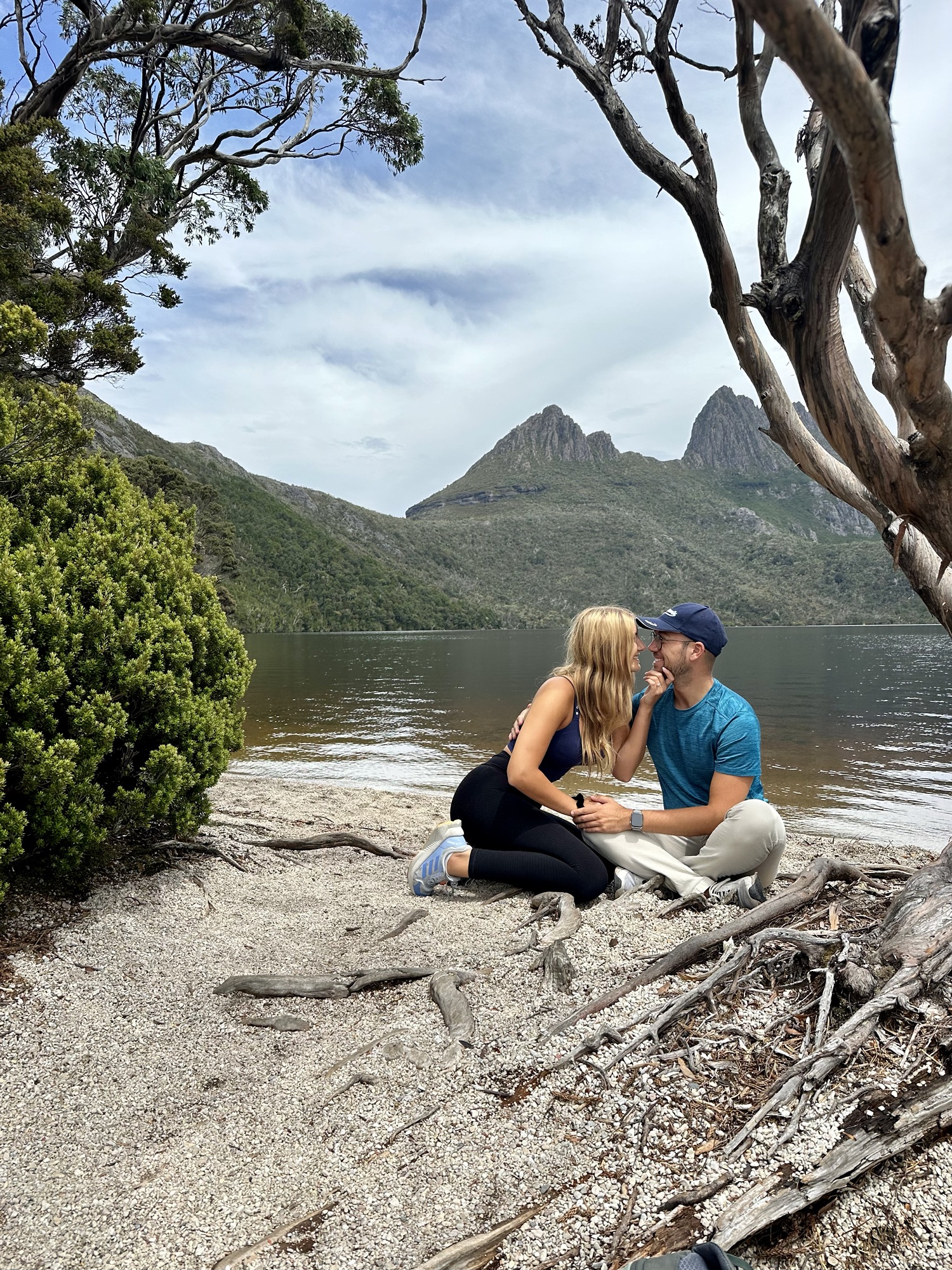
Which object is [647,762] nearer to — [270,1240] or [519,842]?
[519,842]

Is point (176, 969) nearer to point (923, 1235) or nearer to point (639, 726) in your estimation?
point (639, 726)

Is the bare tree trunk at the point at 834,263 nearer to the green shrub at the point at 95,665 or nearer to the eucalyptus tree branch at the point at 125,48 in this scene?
the green shrub at the point at 95,665

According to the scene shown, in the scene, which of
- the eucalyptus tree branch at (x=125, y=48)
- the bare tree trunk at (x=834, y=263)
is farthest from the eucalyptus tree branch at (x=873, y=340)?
the eucalyptus tree branch at (x=125, y=48)

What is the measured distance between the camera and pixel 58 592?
4309mm

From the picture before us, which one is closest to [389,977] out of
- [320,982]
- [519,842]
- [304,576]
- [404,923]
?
[320,982]

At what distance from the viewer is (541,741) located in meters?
4.33

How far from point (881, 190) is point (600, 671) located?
2919mm

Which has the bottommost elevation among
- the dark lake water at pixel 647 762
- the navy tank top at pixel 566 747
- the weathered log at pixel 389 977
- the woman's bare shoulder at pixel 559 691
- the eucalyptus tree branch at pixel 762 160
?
the dark lake water at pixel 647 762

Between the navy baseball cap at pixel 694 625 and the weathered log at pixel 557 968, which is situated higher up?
the navy baseball cap at pixel 694 625

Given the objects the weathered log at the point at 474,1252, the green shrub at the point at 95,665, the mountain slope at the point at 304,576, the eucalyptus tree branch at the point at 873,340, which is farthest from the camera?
the mountain slope at the point at 304,576

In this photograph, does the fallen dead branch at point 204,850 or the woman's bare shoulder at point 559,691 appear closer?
the woman's bare shoulder at point 559,691

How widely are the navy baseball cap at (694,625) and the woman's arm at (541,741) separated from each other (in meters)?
0.65

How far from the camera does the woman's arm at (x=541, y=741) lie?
14.1ft

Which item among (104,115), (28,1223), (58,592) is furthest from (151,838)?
(104,115)
